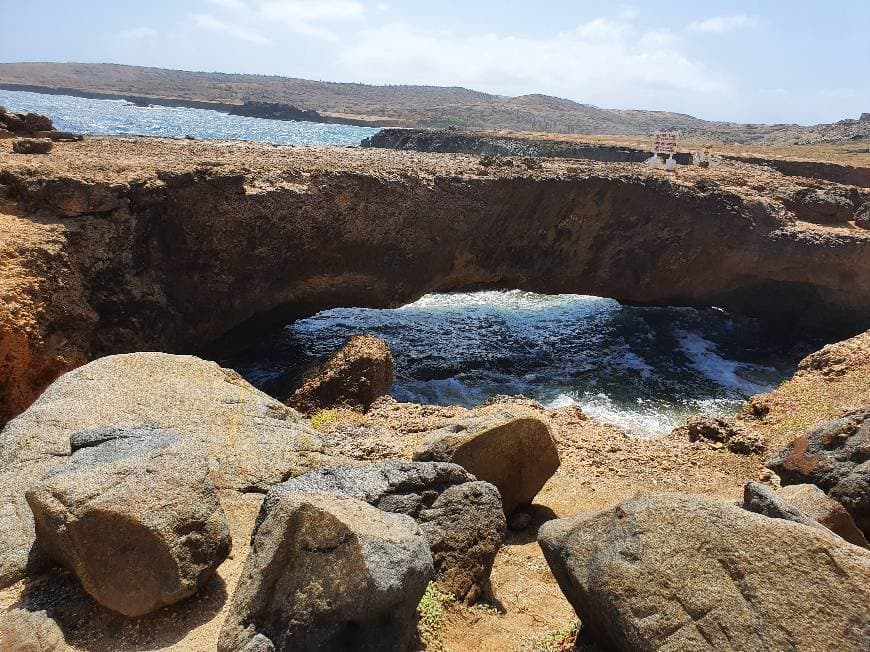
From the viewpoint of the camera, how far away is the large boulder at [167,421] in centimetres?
573

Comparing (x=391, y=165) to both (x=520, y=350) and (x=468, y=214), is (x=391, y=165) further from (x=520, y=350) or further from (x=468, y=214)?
(x=520, y=350)

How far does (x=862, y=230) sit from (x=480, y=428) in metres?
20.2

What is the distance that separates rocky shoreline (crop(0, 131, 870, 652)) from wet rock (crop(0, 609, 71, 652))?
17 mm

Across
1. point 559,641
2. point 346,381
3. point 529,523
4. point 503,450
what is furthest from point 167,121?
point 559,641

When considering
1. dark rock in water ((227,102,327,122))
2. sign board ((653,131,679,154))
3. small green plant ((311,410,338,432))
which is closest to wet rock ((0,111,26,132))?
small green plant ((311,410,338,432))

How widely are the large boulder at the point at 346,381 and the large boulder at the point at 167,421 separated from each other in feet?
13.8

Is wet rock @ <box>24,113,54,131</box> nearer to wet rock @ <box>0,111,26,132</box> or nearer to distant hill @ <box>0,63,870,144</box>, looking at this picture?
wet rock @ <box>0,111,26,132</box>

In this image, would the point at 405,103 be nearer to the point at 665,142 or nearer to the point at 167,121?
the point at 167,121

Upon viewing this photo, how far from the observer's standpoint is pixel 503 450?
23.7 feet

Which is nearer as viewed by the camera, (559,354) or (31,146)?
(31,146)

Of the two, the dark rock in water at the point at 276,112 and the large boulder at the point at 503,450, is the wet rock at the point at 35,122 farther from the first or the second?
the dark rock in water at the point at 276,112

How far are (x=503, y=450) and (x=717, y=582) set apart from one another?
3850mm

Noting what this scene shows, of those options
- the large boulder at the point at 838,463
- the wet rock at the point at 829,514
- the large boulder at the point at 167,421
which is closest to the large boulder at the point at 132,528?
the large boulder at the point at 167,421

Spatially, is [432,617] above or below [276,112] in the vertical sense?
below
